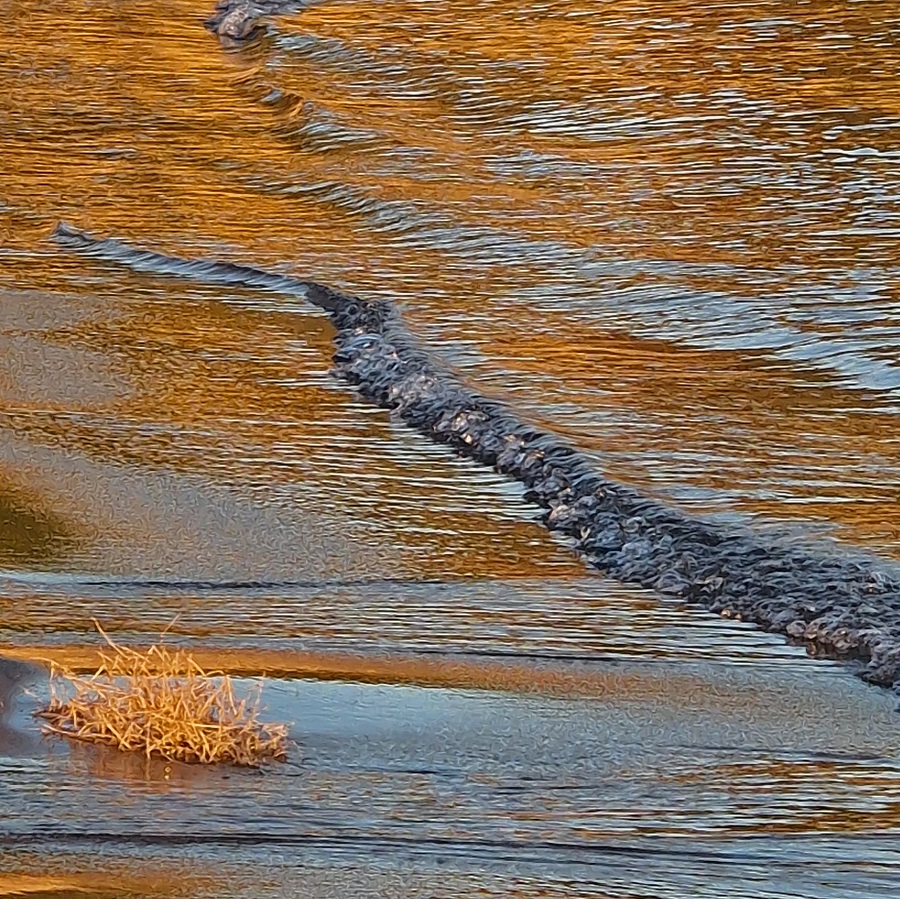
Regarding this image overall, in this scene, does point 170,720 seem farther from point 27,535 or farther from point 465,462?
point 465,462

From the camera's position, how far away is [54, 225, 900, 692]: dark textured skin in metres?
5.05

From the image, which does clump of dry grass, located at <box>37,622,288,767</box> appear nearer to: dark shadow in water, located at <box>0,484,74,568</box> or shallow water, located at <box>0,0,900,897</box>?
shallow water, located at <box>0,0,900,897</box>

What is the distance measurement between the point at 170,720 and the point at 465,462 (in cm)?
285

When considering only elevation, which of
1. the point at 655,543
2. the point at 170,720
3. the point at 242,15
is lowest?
the point at 170,720

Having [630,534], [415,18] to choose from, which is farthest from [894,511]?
[415,18]

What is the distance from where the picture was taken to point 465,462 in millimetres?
6734

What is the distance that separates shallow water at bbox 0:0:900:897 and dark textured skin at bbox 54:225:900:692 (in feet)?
0.31

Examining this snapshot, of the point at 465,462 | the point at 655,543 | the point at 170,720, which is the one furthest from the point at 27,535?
the point at 170,720

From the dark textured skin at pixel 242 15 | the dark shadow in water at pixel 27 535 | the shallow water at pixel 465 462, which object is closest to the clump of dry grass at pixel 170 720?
the shallow water at pixel 465 462

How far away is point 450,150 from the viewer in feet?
38.4

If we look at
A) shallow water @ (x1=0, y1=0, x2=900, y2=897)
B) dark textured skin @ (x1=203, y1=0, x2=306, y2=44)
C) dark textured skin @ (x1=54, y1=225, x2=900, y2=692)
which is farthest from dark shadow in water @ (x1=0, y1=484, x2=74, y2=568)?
dark textured skin @ (x1=203, y1=0, x2=306, y2=44)

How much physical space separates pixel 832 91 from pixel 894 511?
6.79 meters

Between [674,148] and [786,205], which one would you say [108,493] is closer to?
[786,205]

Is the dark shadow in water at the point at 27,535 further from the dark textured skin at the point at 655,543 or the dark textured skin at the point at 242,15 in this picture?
the dark textured skin at the point at 242,15
